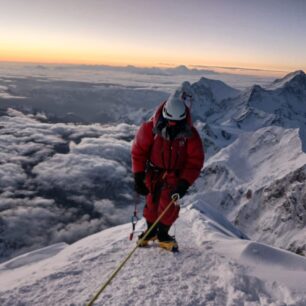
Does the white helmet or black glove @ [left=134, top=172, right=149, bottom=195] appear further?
black glove @ [left=134, top=172, right=149, bottom=195]

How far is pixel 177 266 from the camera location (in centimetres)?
832

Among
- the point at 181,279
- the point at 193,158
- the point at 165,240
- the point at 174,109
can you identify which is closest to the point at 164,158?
the point at 193,158

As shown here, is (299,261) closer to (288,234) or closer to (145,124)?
(145,124)

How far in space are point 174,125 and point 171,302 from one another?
3.64m

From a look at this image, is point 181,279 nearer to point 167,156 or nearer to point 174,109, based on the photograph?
point 167,156

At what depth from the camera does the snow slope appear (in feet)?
22.2

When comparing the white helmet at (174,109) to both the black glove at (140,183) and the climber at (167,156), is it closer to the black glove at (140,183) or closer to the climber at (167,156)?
the climber at (167,156)

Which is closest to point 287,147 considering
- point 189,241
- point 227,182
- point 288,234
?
point 227,182

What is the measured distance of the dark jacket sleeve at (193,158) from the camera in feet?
29.3

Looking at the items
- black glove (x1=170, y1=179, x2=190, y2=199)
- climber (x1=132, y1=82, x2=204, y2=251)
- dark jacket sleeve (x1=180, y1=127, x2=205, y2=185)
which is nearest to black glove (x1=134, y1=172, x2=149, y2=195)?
climber (x1=132, y1=82, x2=204, y2=251)

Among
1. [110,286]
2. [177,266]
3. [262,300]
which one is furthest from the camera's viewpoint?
[177,266]

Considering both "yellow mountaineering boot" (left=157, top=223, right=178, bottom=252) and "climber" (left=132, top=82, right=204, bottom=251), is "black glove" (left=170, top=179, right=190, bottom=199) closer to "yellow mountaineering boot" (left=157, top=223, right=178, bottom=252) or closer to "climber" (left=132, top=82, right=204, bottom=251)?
"climber" (left=132, top=82, right=204, bottom=251)

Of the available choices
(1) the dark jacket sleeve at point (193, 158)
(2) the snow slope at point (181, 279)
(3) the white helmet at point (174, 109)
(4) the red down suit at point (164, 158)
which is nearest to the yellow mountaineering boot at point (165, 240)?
(2) the snow slope at point (181, 279)

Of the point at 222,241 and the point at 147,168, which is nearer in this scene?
the point at 147,168
